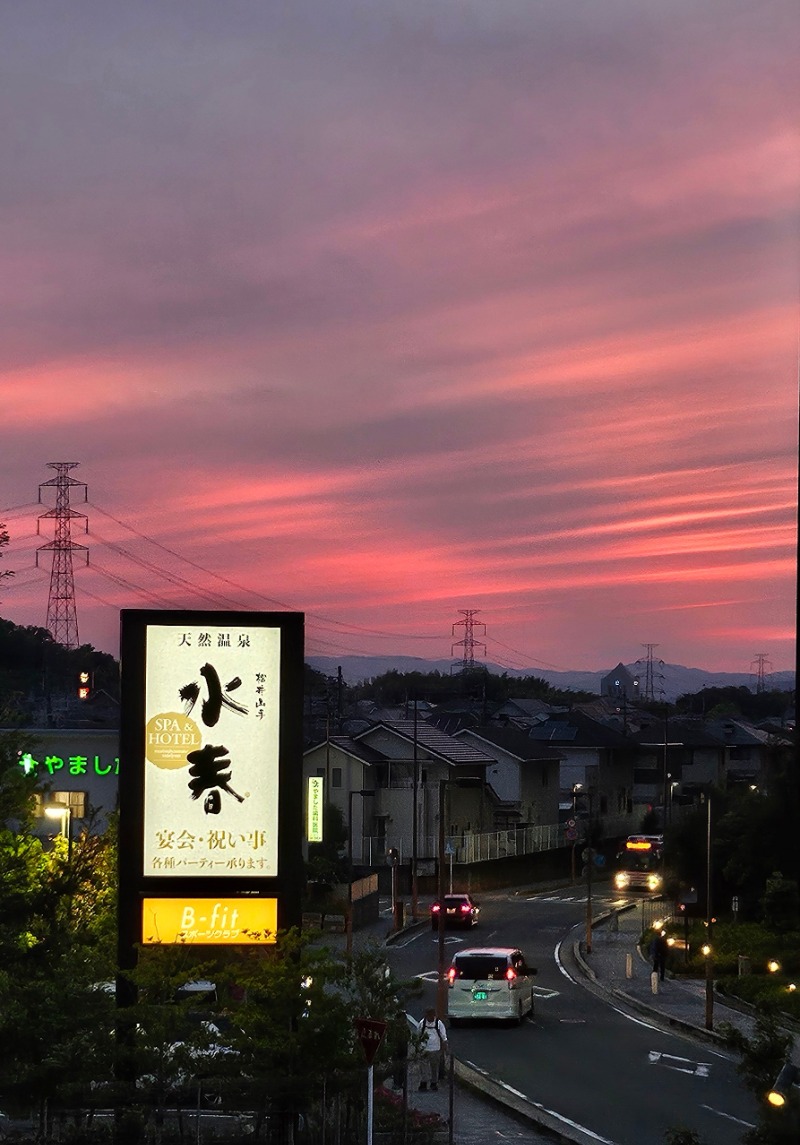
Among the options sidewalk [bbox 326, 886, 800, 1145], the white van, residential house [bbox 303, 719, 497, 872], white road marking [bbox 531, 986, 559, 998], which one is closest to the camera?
sidewalk [bbox 326, 886, 800, 1145]

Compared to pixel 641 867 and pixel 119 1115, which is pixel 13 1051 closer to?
pixel 119 1115

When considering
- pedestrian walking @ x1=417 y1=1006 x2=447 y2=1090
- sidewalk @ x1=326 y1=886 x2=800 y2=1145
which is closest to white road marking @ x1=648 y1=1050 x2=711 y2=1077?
sidewalk @ x1=326 y1=886 x2=800 y2=1145

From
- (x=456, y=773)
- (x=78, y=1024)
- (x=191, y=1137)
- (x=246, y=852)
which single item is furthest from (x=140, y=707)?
(x=456, y=773)

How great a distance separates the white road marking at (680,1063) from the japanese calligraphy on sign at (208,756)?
13.8 metres

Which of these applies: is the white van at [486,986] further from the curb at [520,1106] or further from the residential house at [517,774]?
the residential house at [517,774]

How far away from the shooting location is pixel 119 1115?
22281 mm

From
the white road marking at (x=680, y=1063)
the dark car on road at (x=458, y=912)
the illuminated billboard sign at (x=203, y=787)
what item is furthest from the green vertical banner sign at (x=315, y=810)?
the illuminated billboard sign at (x=203, y=787)

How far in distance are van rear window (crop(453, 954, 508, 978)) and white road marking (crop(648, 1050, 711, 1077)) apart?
5.05 m

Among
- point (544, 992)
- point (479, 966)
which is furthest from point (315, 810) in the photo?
point (479, 966)

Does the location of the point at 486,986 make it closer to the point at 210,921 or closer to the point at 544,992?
the point at 544,992

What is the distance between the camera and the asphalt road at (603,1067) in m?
27.2

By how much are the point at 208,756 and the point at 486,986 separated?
18.5 m

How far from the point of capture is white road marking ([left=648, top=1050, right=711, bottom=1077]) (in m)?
33.0

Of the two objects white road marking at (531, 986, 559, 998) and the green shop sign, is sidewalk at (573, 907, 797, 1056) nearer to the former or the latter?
white road marking at (531, 986, 559, 998)
